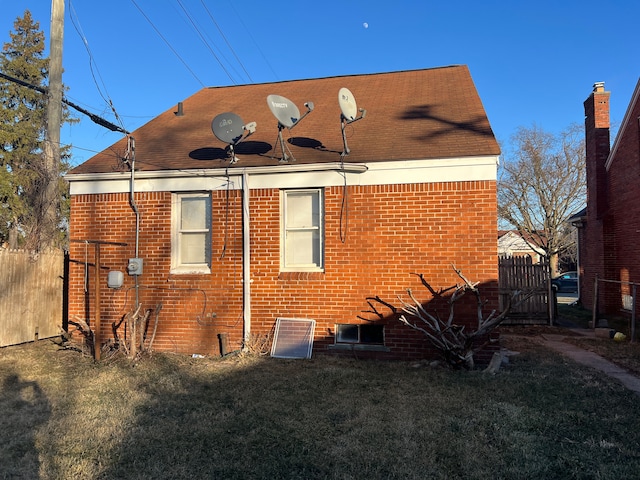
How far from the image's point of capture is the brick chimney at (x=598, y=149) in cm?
1356

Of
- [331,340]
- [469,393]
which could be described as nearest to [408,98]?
[331,340]

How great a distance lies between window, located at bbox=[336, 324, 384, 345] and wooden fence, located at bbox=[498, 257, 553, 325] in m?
5.67

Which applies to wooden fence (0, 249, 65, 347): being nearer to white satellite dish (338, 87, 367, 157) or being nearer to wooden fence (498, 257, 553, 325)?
white satellite dish (338, 87, 367, 157)

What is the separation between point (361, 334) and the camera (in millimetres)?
7312

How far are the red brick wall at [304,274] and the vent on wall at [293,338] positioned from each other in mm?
122

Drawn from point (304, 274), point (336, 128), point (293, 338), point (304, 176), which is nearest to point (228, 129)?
Result: point (304, 176)

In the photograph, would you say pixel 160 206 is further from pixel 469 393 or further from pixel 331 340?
pixel 469 393

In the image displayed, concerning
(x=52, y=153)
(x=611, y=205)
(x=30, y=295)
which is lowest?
(x=30, y=295)

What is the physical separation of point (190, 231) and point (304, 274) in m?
2.25

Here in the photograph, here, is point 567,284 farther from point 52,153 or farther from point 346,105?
point 52,153

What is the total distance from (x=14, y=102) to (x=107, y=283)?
2163 cm

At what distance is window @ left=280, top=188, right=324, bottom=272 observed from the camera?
7594mm

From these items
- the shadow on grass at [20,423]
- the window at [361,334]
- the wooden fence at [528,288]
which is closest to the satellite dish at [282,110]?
the window at [361,334]

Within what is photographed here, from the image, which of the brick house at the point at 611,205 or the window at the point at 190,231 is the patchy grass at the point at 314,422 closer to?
the window at the point at 190,231
